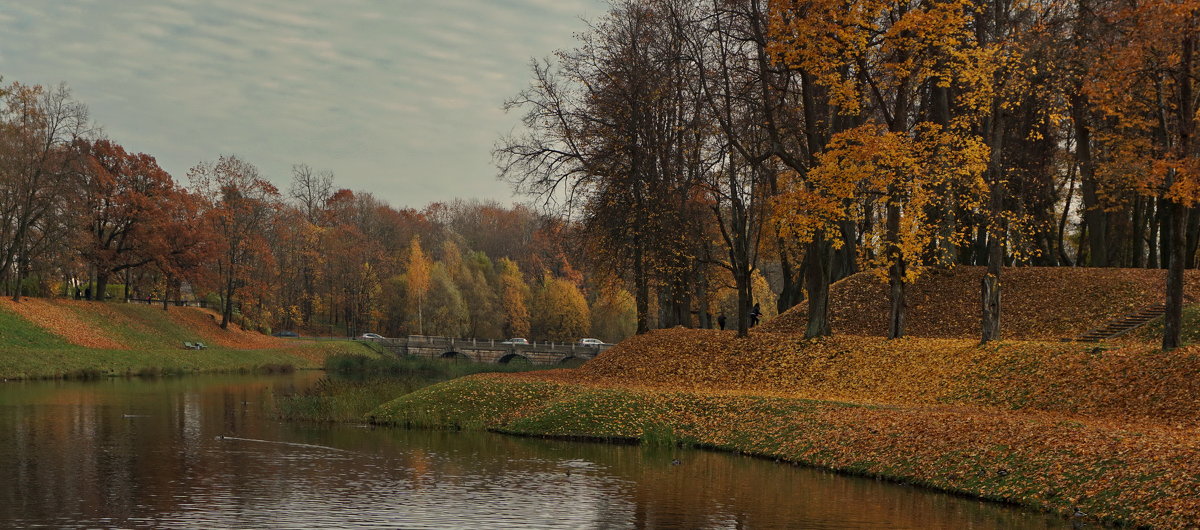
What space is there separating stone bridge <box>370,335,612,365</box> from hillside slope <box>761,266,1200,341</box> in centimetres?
2917

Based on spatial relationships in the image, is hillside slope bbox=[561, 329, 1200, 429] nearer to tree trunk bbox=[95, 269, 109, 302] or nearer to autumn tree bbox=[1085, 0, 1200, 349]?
autumn tree bbox=[1085, 0, 1200, 349]

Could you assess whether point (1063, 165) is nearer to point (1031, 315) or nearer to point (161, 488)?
point (1031, 315)

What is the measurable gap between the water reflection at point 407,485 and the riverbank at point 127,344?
25637 millimetres

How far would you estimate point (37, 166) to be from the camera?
58.0m

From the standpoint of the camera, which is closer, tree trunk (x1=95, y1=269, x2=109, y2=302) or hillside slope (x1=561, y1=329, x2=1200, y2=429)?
hillside slope (x1=561, y1=329, x2=1200, y2=429)

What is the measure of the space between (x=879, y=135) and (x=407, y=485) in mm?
18450

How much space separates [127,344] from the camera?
62844 mm

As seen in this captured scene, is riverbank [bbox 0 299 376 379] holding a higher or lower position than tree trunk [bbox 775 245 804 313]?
lower

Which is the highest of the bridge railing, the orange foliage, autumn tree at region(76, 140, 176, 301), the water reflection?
autumn tree at region(76, 140, 176, 301)

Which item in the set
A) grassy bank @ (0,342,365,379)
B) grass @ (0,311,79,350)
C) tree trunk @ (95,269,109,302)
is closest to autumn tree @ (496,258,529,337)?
grassy bank @ (0,342,365,379)

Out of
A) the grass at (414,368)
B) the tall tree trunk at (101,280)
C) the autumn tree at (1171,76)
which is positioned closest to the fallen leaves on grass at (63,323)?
the tall tree trunk at (101,280)

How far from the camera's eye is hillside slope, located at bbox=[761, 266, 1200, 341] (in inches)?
1389

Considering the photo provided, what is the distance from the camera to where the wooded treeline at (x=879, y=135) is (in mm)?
27203

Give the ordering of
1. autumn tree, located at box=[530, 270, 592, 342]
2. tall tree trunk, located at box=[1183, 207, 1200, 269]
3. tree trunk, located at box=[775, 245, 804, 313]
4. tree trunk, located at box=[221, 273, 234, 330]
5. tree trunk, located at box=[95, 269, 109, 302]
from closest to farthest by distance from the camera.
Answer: tall tree trunk, located at box=[1183, 207, 1200, 269]
tree trunk, located at box=[775, 245, 804, 313]
tree trunk, located at box=[95, 269, 109, 302]
tree trunk, located at box=[221, 273, 234, 330]
autumn tree, located at box=[530, 270, 592, 342]
